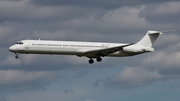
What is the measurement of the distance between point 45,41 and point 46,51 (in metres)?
1.77

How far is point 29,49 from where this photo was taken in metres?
126

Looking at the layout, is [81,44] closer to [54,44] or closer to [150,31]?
[54,44]

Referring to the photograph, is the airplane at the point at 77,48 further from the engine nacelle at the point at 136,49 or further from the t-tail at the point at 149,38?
the t-tail at the point at 149,38

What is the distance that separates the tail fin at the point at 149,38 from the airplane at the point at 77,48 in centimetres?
199

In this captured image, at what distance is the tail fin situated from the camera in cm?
13575

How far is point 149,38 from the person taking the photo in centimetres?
13625

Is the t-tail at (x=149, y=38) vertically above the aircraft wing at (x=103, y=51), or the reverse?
the t-tail at (x=149, y=38)

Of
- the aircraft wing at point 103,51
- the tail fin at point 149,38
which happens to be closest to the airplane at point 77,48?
the aircraft wing at point 103,51

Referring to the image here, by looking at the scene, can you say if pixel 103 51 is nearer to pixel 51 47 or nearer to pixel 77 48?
pixel 77 48

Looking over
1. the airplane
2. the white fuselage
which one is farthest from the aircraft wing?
the white fuselage

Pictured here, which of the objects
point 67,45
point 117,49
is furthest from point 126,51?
point 67,45

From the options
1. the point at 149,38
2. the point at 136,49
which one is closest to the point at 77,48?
the point at 136,49

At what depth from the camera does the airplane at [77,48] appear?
126250 mm

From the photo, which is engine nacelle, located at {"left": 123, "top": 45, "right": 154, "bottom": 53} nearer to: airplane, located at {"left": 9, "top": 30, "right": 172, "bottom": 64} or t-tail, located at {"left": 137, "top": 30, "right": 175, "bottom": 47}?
airplane, located at {"left": 9, "top": 30, "right": 172, "bottom": 64}
